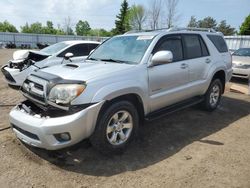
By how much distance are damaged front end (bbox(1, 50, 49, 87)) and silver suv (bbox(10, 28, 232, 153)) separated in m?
3.43

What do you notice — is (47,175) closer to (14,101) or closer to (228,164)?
(228,164)

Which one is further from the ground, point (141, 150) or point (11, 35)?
point (11, 35)

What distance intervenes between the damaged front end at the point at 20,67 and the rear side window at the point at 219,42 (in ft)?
16.2

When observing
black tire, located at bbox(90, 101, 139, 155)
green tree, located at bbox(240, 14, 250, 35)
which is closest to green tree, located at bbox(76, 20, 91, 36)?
green tree, located at bbox(240, 14, 250, 35)

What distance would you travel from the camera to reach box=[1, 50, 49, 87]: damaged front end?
746 cm

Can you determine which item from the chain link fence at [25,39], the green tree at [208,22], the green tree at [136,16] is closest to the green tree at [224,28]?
the green tree at [208,22]

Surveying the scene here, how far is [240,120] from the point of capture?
5.72 metres

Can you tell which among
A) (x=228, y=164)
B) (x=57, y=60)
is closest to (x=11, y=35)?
(x=57, y=60)

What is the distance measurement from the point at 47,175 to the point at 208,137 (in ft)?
9.41

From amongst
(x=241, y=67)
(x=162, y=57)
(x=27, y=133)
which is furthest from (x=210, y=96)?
(x=241, y=67)

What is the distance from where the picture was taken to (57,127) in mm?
3197

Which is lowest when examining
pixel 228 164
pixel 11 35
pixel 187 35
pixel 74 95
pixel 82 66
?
pixel 228 164

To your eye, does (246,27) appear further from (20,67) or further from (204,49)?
(20,67)

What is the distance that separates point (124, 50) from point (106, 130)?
1.63m
